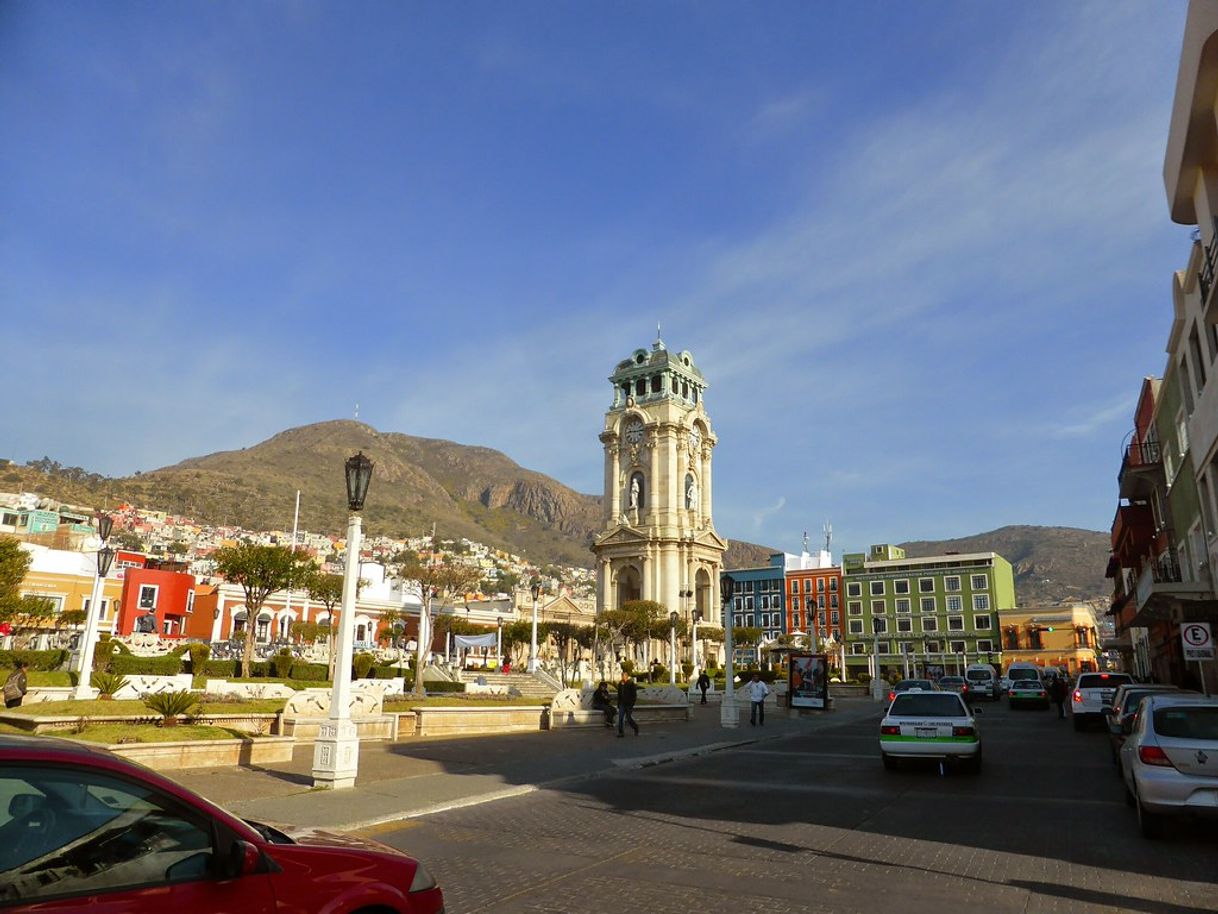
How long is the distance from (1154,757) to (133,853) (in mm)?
9738

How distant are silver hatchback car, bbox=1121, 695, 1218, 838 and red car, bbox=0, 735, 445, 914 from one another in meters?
8.51

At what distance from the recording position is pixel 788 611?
10962cm

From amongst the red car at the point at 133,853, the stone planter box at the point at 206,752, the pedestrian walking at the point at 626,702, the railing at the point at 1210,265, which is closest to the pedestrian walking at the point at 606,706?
the pedestrian walking at the point at 626,702

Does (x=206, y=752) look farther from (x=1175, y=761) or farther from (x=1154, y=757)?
(x=1175, y=761)

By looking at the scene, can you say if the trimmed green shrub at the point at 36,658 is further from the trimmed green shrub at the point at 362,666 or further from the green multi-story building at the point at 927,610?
the green multi-story building at the point at 927,610

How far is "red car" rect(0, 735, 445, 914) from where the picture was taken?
10.1 ft

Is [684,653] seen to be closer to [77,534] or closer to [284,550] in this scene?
[284,550]

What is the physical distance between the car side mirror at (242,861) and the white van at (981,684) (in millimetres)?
45071

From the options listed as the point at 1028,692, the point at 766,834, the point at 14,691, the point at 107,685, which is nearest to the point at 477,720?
the point at 107,685

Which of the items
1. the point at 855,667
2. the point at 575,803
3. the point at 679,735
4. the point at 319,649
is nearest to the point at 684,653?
the point at 319,649

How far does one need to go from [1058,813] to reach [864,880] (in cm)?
515

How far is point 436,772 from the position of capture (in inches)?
573

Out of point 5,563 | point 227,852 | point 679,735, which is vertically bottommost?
point 679,735

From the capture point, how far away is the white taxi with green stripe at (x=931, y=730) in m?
14.7
